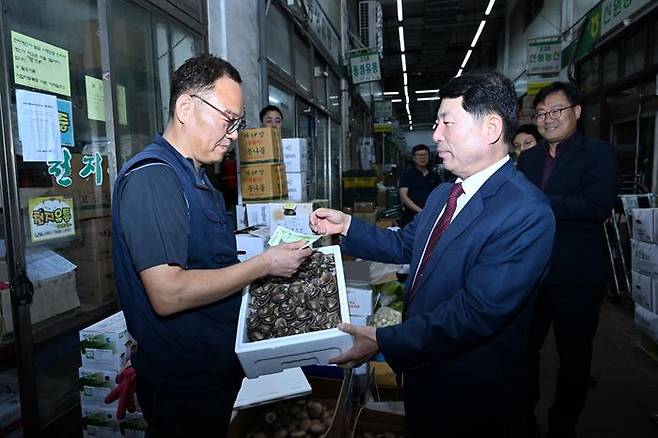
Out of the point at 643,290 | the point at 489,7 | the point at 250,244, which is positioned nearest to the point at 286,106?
the point at 250,244

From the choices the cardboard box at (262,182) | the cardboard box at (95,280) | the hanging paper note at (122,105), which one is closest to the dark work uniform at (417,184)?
the cardboard box at (262,182)

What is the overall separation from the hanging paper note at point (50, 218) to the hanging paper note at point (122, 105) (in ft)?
2.18

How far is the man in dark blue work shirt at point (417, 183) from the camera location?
5258 mm

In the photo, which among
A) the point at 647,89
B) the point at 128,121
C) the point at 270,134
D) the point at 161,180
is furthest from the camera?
the point at 647,89

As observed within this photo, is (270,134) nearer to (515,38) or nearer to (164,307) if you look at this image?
(164,307)

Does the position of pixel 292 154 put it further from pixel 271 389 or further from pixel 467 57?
pixel 467 57

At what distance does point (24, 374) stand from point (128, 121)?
154 centimetres

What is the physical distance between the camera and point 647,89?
5.39m

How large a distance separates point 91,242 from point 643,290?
Result: 4.22 m

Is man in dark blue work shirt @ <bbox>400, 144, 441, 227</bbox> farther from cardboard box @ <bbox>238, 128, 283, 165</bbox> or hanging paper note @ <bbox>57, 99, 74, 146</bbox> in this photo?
hanging paper note @ <bbox>57, 99, 74, 146</bbox>

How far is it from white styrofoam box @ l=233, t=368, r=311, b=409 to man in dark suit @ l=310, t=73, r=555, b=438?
44 centimetres

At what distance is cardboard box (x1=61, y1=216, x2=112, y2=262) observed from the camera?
2.29 metres

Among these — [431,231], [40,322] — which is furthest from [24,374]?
[431,231]

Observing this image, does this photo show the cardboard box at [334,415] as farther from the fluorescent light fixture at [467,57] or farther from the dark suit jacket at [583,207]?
the fluorescent light fixture at [467,57]
